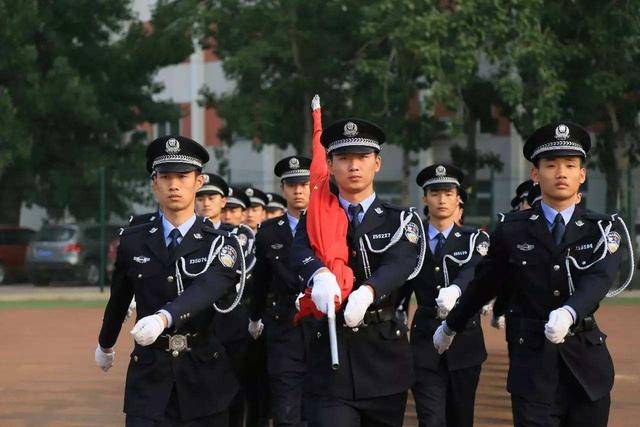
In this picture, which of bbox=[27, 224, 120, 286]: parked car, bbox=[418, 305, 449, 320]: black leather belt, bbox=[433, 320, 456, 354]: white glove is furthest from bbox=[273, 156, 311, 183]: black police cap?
bbox=[27, 224, 120, 286]: parked car

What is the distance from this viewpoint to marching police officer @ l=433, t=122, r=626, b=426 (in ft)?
22.9

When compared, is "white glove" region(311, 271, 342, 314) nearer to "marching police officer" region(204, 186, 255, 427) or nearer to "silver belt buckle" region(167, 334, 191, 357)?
"silver belt buckle" region(167, 334, 191, 357)

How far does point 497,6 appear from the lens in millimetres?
26922

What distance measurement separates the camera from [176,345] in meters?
7.22

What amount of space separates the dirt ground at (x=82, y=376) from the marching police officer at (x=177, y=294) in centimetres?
442

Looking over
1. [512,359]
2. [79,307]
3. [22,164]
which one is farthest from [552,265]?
[22,164]

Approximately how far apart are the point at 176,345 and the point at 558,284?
6.30 ft

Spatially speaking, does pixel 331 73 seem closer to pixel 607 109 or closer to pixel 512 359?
pixel 607 109

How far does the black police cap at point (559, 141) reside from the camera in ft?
23.5

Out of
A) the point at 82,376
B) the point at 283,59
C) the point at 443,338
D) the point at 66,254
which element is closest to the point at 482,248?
the point at 443,338

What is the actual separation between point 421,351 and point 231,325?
168cm

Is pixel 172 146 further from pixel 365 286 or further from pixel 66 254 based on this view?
pixel 66 254

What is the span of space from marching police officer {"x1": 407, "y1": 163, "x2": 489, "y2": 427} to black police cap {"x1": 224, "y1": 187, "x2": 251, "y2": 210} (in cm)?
331

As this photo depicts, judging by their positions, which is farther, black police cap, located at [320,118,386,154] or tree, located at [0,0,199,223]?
tree, located at [0,0,199,223]
